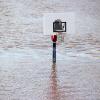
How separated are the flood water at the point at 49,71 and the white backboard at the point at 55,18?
0.39 ft

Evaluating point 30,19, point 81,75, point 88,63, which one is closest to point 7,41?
point 30,19

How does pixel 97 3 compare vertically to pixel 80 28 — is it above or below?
above

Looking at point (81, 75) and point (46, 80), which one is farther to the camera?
point (81, 75)

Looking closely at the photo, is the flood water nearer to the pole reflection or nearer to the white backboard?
the pole reflection

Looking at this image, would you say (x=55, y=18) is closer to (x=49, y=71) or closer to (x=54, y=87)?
(x=49, y=71)

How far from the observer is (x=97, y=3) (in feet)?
12.0

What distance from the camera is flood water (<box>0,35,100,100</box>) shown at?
1892 millimetres

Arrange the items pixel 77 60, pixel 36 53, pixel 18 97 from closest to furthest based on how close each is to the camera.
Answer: pixel 18 97, pixel 77 60, pixel 36 53

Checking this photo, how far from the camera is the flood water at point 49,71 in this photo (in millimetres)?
1892

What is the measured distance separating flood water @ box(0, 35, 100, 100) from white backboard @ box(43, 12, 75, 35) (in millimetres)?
118

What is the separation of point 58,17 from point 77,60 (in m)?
0.58

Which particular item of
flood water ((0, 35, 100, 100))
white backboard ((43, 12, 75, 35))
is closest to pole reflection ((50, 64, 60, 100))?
flood water ((0, 35, 100, 100))

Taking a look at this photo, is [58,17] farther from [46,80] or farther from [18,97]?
[18,97]

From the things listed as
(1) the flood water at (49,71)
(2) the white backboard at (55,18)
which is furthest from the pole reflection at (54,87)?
(2) the white backboard at (55,18)
